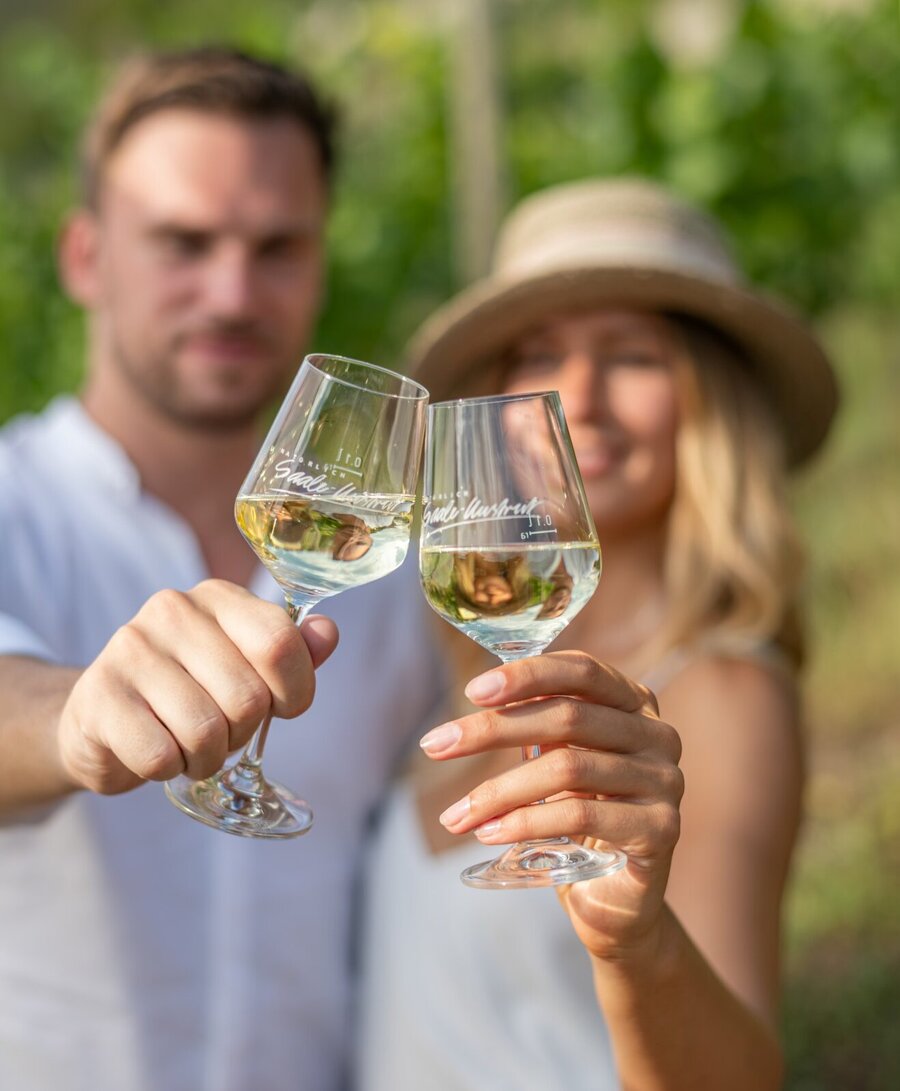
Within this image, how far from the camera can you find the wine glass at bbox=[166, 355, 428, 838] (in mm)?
1493

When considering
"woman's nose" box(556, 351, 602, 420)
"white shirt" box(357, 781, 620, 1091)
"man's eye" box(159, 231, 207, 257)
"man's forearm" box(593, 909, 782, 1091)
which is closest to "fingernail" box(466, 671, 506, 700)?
"man's forearm" box(593, 909, 782, 1091)

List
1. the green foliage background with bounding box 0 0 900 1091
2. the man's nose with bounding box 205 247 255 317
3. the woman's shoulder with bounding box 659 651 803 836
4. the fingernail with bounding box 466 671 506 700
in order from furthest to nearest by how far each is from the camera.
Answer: the green foliage background with bounding box 0 0 900 1091 < the man's nose with bounding box 205 247 255 317 < the woman's shoulder with bounding box 659 651 803 836 < the fingernail with bounding box 466 671 506 700

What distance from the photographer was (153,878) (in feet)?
8.11

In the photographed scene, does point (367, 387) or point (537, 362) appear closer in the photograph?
point (367, 387)

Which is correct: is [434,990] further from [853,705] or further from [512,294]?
[853,705]

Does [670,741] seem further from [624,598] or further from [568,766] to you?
[624,598]

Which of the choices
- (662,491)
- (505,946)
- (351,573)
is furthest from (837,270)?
(351,573)

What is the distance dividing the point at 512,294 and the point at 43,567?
1.14m

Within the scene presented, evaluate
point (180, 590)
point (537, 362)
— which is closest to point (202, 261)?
point (537, 362)

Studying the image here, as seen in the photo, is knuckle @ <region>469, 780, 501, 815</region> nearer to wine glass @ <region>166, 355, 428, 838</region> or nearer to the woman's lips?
wine glass @ <region>166, 355, 428, 838</region>

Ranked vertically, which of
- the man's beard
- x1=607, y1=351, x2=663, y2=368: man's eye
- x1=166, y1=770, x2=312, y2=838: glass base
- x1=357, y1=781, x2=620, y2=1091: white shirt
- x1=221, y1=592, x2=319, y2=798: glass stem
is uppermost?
x1=607, y1=351, x2=663, y2=368: man's eye

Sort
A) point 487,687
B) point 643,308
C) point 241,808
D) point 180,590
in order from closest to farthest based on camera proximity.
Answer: point 487,687 < point 241,808 < point 180,590 < point 643,308

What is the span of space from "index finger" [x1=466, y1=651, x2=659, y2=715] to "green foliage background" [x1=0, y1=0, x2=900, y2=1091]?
3.63 m

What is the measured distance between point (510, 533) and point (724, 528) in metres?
1.25
